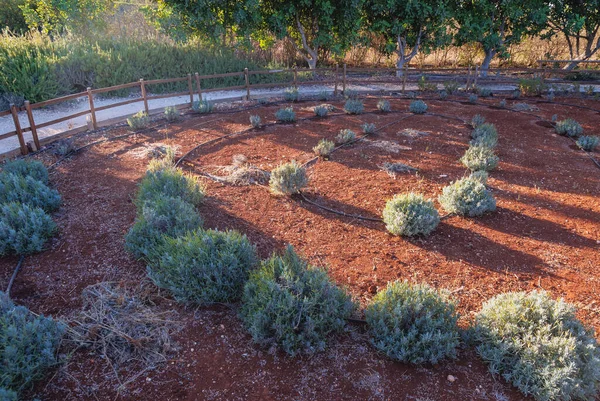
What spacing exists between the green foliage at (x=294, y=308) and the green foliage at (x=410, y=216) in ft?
5.87

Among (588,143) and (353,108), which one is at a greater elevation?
(353,108)

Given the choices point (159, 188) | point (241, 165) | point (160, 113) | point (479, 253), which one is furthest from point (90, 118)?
point (479, 253)

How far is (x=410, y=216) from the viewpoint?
4.98 metres

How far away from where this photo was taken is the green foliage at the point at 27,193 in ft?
17.8

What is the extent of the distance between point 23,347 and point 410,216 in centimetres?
408

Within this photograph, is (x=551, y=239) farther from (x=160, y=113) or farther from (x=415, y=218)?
(x=160, y=113)

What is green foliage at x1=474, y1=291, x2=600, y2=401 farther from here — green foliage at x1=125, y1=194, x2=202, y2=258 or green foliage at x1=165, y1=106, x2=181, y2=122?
green foliage at x1=165, y1=106, x2=181, y2=122

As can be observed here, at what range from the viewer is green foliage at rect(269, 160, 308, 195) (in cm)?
606

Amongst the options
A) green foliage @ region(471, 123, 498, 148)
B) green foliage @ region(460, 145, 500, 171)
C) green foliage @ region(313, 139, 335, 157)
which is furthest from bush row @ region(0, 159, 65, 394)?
green foliage @ region(471, 123, 498, 148)

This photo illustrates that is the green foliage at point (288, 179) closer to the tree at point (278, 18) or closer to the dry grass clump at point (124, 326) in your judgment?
the dry grass clump at point (124, 326)

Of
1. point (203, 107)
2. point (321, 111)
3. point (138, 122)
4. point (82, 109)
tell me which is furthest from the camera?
point (82, 109)

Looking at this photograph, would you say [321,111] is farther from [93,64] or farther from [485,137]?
[93,64]

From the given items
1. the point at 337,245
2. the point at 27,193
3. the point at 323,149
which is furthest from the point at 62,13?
the point at 337,245

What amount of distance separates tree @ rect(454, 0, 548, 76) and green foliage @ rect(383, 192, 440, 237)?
1358 cm
